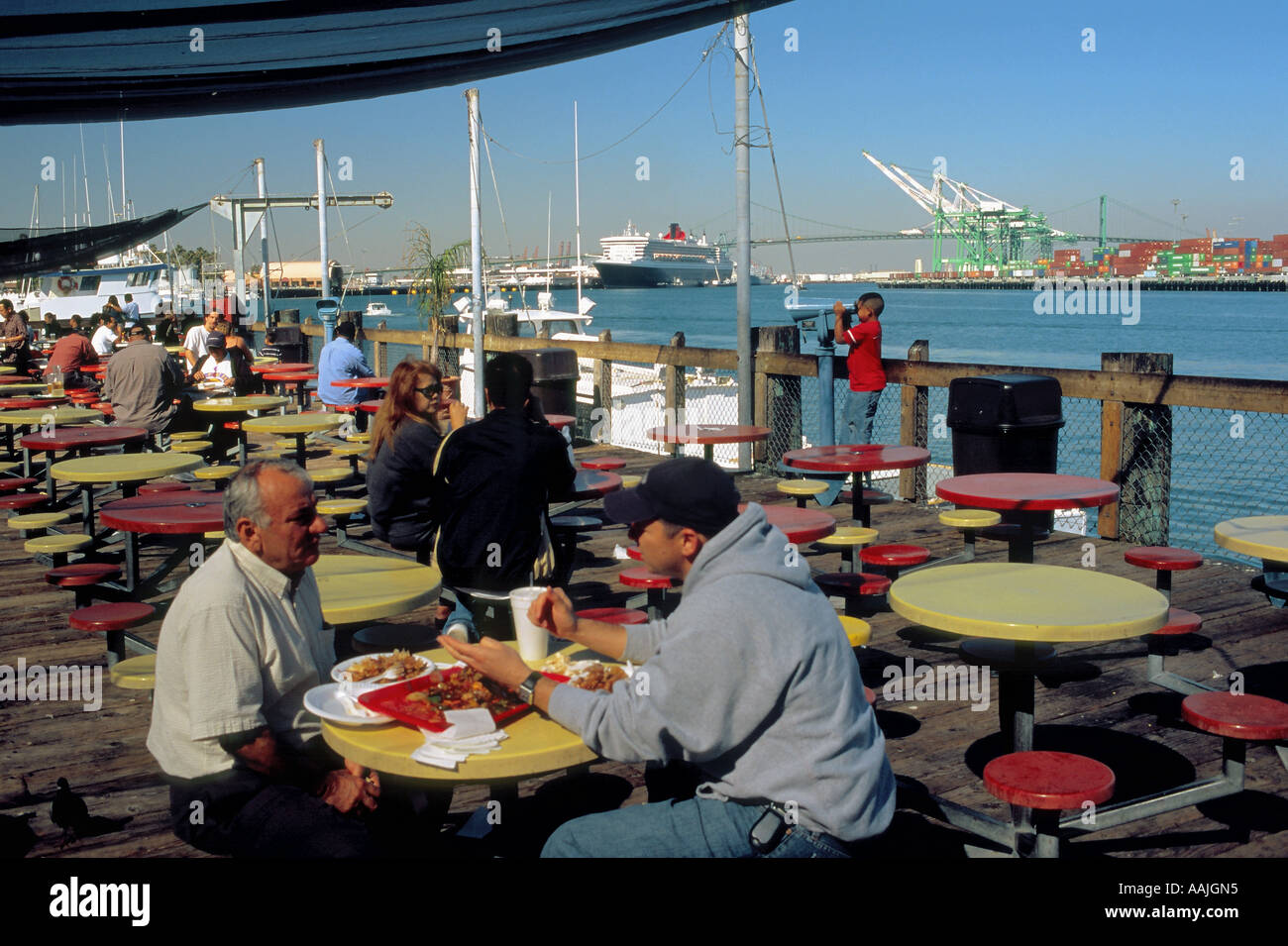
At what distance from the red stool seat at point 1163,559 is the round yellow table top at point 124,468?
455cm

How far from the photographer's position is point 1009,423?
677 cm

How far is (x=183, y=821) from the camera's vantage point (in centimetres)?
233

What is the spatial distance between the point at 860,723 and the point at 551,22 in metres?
1.38

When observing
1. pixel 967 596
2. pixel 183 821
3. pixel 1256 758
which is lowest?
pixel 1256 758

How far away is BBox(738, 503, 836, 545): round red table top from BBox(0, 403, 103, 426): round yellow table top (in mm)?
5892

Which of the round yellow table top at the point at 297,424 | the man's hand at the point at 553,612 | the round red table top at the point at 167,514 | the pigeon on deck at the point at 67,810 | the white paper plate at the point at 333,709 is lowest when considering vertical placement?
the pigeon on deck at the point at 67,810

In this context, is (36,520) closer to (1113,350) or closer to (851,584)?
(851,584)

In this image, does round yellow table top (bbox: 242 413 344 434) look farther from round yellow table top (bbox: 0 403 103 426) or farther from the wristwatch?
the wristwatch

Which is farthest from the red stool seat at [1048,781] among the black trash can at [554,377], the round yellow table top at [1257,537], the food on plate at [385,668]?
the black trash can at [554,377]

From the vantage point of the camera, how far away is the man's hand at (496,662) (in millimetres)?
2293

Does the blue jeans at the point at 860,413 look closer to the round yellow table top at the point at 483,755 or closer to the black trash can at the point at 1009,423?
the black trash can at the point at 1009,423

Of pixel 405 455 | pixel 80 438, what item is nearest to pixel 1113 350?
pixel 80 438
